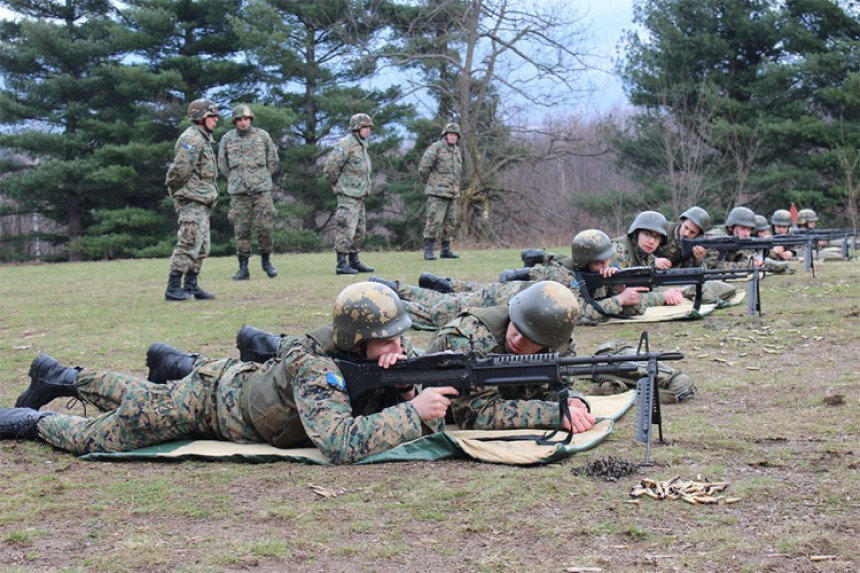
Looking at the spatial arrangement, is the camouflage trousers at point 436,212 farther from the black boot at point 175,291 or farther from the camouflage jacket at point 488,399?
the camouflage jacket at point 488,399

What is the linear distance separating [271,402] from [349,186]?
11.5 m

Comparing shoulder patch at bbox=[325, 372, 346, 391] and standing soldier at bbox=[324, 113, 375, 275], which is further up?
standing soldier at bbox=[324, 113, 375, 275]

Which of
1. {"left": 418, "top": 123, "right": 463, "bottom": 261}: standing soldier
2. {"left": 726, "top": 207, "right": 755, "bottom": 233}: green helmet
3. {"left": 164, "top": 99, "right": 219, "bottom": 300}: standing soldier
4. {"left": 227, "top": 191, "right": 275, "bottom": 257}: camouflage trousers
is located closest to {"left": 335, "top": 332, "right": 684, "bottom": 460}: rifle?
{"left": 164, "top": 99, "right": 219, "bottom": 300}: standing soldier

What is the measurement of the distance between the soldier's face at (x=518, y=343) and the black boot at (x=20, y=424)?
2986mm

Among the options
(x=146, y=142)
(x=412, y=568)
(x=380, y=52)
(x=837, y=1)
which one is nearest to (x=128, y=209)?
(x=146, y=142)

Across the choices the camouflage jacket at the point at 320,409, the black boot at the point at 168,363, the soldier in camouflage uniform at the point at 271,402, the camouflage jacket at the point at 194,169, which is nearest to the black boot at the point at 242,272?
the camouflage jacket at the point at 194,169

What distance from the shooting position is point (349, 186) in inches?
659

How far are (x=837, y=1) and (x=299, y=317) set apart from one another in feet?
89.9

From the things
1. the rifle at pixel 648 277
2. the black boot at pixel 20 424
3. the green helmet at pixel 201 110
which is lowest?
the black boot at pixel 20 424

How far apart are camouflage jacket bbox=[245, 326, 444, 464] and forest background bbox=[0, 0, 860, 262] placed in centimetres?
2637

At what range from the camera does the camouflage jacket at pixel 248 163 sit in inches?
610

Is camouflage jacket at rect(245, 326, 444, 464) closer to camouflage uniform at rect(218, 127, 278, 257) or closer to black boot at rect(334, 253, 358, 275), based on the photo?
camouflage uniform at rect(218, 127, 278, 257)

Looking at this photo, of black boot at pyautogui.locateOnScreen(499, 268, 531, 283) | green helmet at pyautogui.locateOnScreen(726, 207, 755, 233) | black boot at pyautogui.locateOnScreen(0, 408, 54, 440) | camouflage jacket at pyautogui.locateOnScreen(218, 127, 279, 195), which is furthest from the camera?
camouflage jacket at pyautogui.locateOnScreen(218, 127, 279, 195)

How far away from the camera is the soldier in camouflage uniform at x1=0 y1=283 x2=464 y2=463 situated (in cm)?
535
